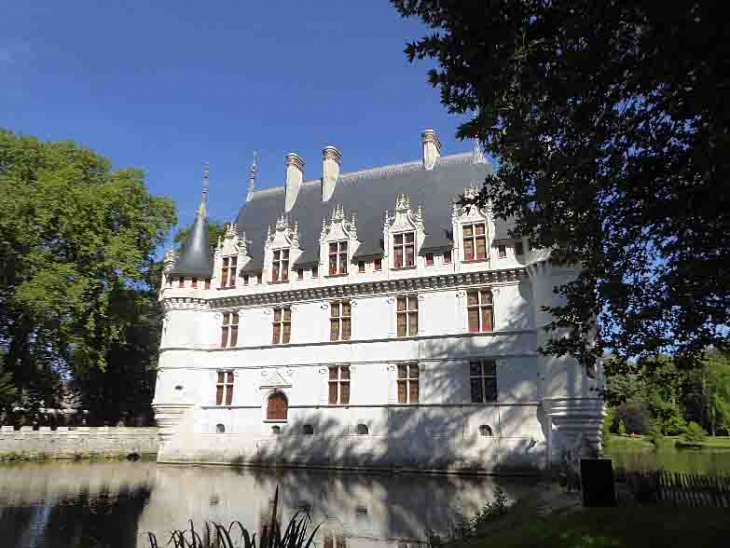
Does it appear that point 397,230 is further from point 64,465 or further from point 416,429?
point 64,465

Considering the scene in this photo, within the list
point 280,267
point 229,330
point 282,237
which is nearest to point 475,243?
point 280,267

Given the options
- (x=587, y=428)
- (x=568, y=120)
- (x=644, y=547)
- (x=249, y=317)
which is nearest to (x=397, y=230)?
(x=249, y=317)

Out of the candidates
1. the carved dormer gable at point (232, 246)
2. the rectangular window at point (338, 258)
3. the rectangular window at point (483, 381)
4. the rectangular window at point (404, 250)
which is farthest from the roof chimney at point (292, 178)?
the rectangular window at point (483, 381)

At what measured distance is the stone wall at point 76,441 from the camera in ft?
79.9

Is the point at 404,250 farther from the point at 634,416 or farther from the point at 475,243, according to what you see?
the point at 634,416

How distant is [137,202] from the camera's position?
28.4 metres

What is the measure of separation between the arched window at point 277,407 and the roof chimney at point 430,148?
13.6 meters

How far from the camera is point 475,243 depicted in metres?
22.5

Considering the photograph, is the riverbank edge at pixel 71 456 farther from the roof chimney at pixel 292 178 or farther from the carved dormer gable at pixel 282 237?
the roof chimney at pixel 292 178

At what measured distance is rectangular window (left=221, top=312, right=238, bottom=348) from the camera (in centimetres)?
2633

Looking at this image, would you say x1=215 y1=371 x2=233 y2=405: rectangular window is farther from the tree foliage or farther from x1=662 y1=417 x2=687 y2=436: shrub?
x1=662 y1=417 x2=687 y2=436: shrub

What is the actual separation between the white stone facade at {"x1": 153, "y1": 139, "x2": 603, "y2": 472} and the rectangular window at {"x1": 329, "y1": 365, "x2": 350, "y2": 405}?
0.20 meters

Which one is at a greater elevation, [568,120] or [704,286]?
[568,120]

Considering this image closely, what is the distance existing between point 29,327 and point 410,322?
1904cm
